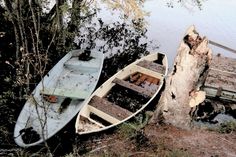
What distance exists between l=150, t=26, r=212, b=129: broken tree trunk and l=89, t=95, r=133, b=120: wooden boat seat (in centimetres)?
125

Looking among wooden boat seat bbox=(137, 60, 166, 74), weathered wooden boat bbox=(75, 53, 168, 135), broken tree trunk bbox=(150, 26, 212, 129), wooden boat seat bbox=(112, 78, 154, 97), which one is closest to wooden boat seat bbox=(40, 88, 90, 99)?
weathered wooden boat bbox=(75, 53, 168, 135)

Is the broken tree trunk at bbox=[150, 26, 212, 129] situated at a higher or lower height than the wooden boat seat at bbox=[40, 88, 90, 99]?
higher

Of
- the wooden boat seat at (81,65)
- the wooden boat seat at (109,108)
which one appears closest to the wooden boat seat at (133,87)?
the wooden boat seat at (109,108)

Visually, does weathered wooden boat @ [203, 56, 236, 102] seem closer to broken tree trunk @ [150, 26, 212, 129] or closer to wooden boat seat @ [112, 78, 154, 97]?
wooden boat seat @ [112, 78, 154, 97]

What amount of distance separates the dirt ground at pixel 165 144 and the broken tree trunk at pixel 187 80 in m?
0.35

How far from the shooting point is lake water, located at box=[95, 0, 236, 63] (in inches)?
712

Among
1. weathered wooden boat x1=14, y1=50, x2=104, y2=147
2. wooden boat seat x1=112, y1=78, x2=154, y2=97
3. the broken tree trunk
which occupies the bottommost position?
weathered wooden boat x1=14, y1=50, x2=104, y2=147

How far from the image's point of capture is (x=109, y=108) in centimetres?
859

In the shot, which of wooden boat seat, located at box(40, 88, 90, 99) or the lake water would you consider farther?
the lake water

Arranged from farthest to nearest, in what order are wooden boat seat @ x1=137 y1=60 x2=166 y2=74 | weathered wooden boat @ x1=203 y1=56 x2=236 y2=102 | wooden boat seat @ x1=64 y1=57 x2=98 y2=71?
wooden boat seat @ x1=64 y1=57 x2=98 y2=71, weathered wooden boat @ x1=203 y1=56 x2=236 y2=102, wooden boat seat @ x1=137 y1=60 x2=166 y2=74

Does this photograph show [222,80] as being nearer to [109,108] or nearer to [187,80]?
[109,108]

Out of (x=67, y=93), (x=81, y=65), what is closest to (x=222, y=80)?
(x=81, y=65)

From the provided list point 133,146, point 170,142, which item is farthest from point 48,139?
point 170,142

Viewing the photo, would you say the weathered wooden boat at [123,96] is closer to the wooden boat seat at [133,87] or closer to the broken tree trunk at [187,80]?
the wooden boat seat at [133,87]
